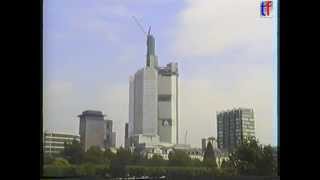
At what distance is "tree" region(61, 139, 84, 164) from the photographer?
6.57 ft

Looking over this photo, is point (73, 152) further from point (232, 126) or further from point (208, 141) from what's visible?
point (232, 126)

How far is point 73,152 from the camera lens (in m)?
2.01

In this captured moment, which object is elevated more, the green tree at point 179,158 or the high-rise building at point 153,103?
the high-rise building at point 153,103

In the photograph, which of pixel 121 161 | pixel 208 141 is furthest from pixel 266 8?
pixel 121 161

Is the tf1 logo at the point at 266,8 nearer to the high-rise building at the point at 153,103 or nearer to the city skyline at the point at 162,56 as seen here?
the city skyline at the point at 162,56

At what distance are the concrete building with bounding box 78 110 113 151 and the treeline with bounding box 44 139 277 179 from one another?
3cm

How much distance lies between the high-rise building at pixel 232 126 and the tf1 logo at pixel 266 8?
43cm

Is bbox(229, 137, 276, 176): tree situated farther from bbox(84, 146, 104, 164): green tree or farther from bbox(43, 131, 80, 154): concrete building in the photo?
bbox(43, 131, 80, 154): concrete building

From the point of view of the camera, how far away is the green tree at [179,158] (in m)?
1.99

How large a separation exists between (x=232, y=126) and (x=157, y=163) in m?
0.37

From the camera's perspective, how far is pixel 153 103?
2.01 meters

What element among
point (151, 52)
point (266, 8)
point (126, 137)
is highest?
point (266, 8)
